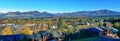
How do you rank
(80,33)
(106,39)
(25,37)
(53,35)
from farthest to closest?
1. (53,35)
2. (80,33)
3. (25,37)
4. (106,39)

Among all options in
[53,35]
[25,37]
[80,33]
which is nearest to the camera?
[25,37]

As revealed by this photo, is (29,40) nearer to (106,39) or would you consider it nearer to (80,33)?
(80,33)

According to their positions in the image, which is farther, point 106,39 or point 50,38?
point 50,38

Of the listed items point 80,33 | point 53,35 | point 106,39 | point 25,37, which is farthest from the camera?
point 53,35

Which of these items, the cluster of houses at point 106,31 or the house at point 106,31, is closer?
the cluster of houses at point 106,31

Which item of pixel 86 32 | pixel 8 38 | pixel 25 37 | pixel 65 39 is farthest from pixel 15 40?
pixel 86 32

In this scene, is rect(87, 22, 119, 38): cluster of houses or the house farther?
the house

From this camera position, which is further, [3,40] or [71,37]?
[3,40]

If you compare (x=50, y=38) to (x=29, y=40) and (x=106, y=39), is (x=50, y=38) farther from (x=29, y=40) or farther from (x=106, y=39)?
(x=106, y=39)

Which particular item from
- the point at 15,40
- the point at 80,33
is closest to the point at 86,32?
the point at 80,33
